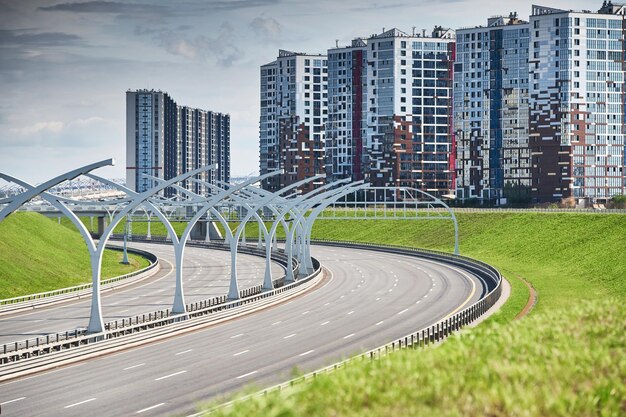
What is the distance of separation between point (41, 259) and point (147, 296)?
20.8m

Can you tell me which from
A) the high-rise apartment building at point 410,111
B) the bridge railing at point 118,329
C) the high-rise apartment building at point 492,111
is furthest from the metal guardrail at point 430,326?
the high-rise apartment building at point 410,111

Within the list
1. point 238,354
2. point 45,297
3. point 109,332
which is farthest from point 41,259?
point 238,354

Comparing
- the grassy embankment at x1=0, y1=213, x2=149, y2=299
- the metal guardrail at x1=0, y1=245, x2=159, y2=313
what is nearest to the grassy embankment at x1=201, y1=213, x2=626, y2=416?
the metal guardrail at x1=0, y1=245, x2=159, y2=313

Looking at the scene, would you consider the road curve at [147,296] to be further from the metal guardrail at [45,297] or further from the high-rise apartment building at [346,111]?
the high-rise apartment building at [346,111]

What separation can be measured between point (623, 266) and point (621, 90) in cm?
8406

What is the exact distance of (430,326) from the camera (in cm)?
4375

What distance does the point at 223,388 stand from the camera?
34.3 metres

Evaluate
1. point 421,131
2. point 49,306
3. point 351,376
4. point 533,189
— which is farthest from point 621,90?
point 351,376

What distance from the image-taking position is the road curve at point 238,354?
107 ft

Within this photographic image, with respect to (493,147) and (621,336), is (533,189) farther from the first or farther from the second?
(621,336)

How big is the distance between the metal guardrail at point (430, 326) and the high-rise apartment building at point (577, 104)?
4218 cm

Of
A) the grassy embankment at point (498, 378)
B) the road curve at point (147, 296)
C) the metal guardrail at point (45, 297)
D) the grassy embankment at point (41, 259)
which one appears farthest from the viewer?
the grassy embankment at point (41, 259)

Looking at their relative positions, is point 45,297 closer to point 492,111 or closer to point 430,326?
point 430,326

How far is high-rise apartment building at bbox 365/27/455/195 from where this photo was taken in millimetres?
179625
